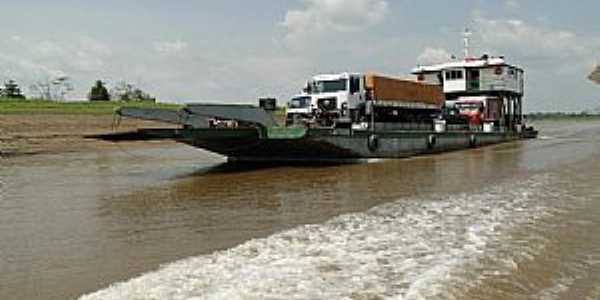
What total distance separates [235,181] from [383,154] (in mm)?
7935

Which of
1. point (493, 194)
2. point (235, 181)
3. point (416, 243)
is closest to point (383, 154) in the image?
point (235, 181)

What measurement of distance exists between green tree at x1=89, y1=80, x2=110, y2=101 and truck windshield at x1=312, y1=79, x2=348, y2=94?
195 feet

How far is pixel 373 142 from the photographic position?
22891 mm

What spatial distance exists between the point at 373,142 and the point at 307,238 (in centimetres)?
1484

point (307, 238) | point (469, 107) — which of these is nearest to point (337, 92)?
point (469, 107)

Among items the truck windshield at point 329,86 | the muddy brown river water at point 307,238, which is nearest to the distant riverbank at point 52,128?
the truck windshield at point 329,86

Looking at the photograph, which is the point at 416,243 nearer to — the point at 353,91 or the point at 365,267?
the point at 365,267

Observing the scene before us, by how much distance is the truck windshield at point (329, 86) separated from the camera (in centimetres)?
2322

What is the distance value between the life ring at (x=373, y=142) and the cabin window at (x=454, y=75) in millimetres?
13515

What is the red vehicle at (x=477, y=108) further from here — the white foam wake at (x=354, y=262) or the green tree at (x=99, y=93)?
the green tree at (x=99, y=93)

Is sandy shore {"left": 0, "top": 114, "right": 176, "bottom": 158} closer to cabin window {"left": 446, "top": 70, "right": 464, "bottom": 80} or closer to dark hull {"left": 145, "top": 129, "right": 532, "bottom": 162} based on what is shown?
dark hull {"left": 145, "top": 129, "right": 532, "bottom": 162}

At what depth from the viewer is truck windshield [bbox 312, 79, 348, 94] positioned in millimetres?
23219

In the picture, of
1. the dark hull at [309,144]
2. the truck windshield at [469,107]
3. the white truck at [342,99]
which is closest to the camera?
the dark hull at [309,144]

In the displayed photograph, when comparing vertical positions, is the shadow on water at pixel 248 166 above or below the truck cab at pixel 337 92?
below
